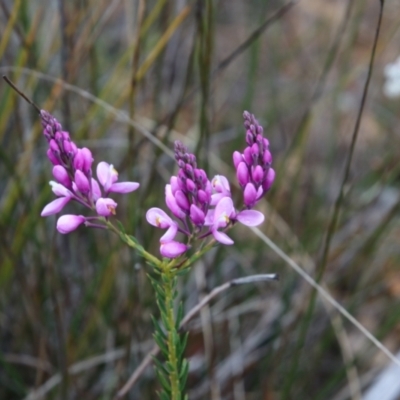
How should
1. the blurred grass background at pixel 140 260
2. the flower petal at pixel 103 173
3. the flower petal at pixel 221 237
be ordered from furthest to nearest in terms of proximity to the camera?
the blurred grass background at pixel 140 260
the flower petal at pixel 103 173
the flower petal at pixel 221 237

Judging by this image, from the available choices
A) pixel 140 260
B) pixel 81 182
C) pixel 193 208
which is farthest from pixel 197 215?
pixel 140 260

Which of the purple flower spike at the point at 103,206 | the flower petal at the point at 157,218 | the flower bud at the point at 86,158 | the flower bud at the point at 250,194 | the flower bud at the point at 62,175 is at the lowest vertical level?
the flower bud at the point at 250,194

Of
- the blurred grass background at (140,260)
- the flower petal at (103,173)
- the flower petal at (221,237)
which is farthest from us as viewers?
the blurred grass background at (140,260)

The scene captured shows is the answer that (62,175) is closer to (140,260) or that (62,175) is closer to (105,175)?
(105,175)

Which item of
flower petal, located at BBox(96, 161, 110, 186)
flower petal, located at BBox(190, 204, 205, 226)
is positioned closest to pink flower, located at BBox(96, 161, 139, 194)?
flower petal, located at BBox(96, 161, 110, 186)

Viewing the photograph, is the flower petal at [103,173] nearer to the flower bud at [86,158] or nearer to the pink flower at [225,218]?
the flower bud at [86,158]

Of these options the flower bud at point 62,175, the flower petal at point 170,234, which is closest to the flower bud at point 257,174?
the flower petal at point 170,234

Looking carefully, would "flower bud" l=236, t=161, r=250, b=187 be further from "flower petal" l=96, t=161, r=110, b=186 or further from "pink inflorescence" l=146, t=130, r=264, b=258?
"flower petal" l=96, t=161, r=110, b=186

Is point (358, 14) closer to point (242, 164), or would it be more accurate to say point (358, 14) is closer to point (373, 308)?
point (373, 308)
